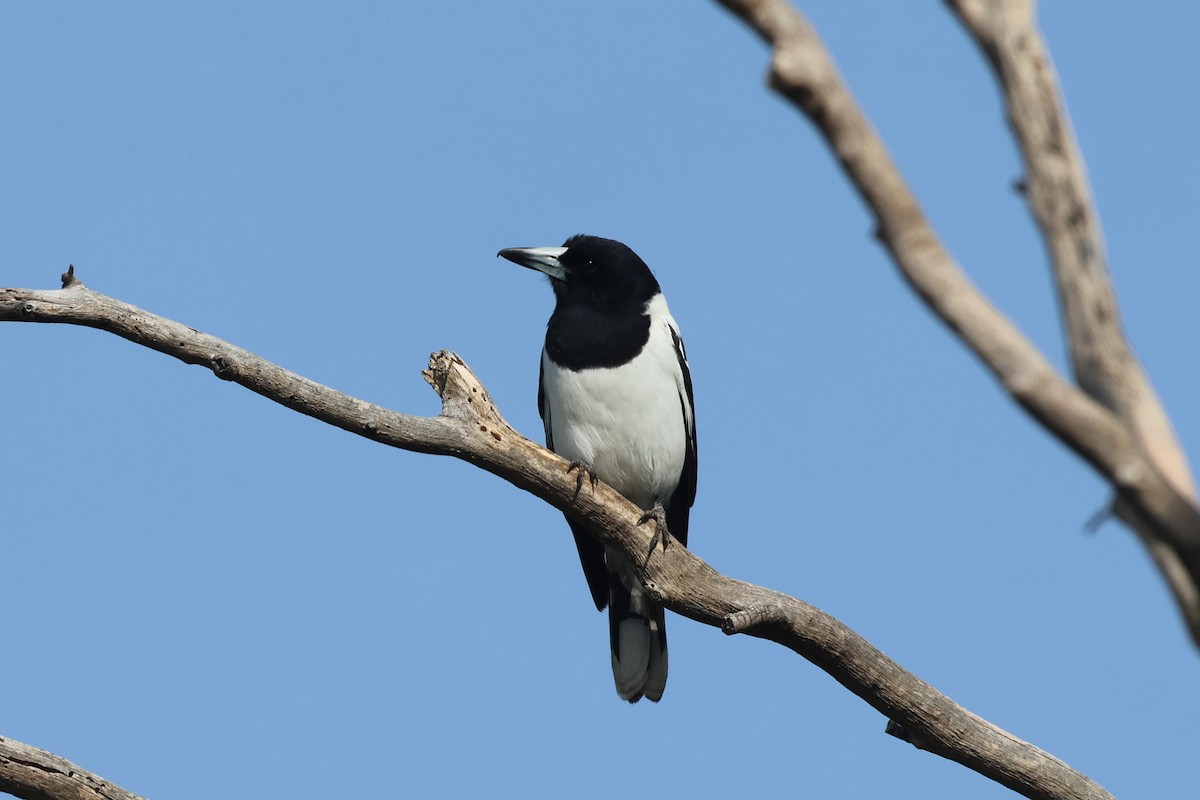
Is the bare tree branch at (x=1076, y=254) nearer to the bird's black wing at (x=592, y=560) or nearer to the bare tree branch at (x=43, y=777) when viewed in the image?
the bare tree branch at (x=43, y=777)

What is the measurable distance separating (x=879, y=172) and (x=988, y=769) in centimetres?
284

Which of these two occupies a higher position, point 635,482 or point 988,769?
point 635,482

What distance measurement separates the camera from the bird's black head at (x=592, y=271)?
6734 millimetres

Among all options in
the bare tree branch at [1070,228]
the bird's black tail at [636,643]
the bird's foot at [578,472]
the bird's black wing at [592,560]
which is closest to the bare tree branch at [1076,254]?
the bare tree branch at [1070,228]

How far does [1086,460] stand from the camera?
7.79ft

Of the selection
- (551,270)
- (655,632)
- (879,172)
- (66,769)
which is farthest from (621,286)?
(879,172)

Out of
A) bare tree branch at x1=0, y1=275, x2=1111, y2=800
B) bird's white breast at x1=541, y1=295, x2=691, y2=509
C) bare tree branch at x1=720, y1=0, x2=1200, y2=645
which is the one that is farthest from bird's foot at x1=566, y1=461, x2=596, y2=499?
bare tree branch at x1=720, y1=0, x2=1200, y2=645

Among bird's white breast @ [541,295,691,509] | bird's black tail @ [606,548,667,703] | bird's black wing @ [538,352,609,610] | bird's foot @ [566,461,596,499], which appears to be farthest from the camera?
bird's black wing @ [538,352,609,610]

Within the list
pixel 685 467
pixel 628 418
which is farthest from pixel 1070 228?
pixel 685 467

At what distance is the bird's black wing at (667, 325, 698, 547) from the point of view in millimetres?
6719

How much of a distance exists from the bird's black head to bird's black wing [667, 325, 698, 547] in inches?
10.7

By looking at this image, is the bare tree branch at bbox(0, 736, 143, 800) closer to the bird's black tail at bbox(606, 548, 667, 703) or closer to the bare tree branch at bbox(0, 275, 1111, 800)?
the bare tree branch at bbox(0, 275, 1111, 800)

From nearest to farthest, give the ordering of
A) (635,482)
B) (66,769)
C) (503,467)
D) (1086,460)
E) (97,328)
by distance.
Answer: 1. (1086,460)
2. (66,769)
3. (97,328)
4. (503,467)
5. (635,482)

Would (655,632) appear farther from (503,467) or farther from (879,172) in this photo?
(879,172)
